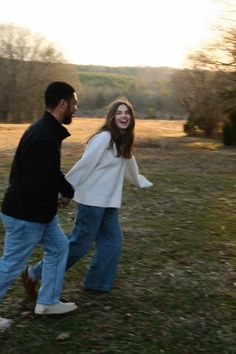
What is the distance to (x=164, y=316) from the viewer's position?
4.67 m

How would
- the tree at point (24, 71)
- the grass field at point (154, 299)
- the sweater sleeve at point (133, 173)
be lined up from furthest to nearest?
1. the tree at point (24, 71)
2. the sweater sleeve at point (133, 173)
3. the grass field at point (154, 299)

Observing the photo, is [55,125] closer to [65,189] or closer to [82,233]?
[65,189]

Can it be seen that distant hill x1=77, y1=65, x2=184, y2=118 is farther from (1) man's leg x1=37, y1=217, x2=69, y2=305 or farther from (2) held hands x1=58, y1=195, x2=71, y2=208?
(1) man's leg x1=37, y1=217, x2=69, y2=305

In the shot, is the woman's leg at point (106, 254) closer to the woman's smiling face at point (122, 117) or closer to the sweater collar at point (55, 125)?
the woman's smiling face at point (122, 117)

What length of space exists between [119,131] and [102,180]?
0.46 metres

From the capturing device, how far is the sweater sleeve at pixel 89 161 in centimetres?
462

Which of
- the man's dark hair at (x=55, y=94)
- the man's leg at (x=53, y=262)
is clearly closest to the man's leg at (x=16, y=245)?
the man's leg at (x=53, y=262)

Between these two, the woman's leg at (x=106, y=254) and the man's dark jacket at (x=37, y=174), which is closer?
the man's dark jacket at (x=37, y=174)

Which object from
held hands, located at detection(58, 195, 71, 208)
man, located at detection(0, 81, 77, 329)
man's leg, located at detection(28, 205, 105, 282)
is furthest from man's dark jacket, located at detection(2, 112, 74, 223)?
man's leg, located at detection(28, 205, 105, 282)

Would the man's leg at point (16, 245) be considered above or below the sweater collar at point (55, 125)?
below

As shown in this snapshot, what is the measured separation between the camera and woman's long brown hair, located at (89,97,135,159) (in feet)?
15.5

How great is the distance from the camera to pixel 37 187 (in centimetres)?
393

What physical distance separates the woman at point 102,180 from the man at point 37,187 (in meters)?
0.46

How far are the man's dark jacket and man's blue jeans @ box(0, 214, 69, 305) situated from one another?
3.6 inches
